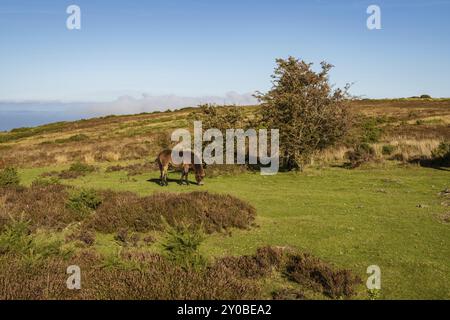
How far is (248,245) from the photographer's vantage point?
10.7 metres

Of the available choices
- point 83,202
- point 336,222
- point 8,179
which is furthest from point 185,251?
point 8,179

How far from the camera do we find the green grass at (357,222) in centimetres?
873

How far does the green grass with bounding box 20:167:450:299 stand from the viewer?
8.73 meters

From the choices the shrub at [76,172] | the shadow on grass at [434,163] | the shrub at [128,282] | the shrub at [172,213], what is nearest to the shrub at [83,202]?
A: the shrub at [172,213]

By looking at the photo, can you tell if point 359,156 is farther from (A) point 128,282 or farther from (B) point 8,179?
(A) point 128,282

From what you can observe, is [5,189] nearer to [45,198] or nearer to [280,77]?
[45,198]

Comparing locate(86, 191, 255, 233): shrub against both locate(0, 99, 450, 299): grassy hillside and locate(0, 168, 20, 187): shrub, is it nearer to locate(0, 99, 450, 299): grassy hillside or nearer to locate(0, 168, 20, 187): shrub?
locate(0, 99, 450, 299): grassy hillside

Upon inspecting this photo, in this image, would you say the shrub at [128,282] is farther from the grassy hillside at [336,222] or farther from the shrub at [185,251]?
the grassy hillside at [336,222]

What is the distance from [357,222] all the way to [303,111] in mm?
11701

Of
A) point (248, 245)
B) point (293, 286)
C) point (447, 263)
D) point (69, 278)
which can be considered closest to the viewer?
point (69, 278)

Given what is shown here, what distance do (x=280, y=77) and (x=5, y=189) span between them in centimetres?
1602

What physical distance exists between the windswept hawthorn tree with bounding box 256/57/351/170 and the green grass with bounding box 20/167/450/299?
2713 mm

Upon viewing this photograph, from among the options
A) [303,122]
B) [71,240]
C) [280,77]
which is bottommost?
[71,240]
